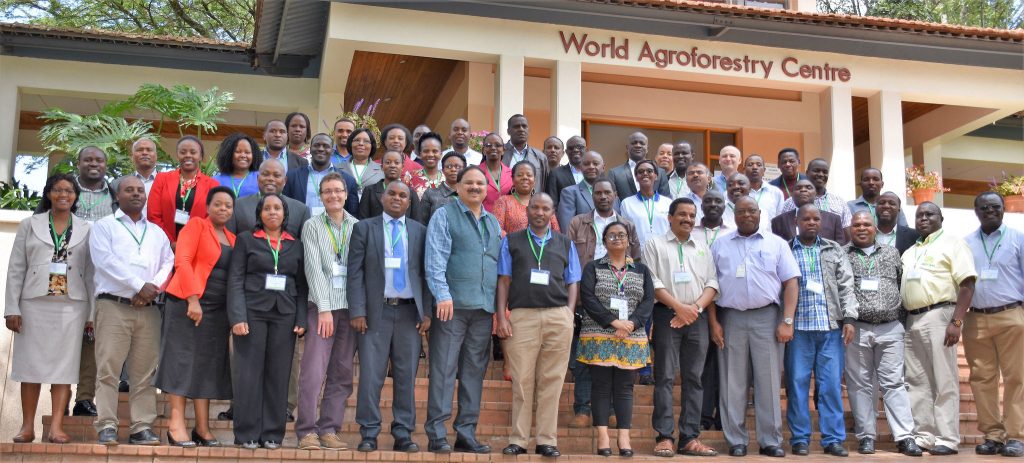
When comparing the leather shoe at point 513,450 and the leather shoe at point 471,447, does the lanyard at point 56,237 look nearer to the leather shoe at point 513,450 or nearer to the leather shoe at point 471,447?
the leather shoe at point 471,447

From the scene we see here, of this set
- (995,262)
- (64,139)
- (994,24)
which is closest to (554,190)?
(995,262)

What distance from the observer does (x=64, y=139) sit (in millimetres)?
9852

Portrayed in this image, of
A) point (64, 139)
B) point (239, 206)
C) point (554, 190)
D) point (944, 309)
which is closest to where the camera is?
point (239, 206)

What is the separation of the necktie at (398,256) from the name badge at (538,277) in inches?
34.9

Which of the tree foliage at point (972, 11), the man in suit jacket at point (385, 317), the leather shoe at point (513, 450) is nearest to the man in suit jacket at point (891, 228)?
the leather shoe at point (513, 450)

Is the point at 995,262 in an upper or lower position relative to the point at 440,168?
lower

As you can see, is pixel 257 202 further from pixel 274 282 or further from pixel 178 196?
pixel 274 282

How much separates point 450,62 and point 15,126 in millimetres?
6290

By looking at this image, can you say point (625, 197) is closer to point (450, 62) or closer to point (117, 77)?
point (450, 62)

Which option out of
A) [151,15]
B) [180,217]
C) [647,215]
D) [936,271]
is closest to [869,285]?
[936,271]

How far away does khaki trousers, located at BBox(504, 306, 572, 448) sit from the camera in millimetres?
6613

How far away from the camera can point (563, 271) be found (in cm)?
683

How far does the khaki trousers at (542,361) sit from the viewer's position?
6.61 m

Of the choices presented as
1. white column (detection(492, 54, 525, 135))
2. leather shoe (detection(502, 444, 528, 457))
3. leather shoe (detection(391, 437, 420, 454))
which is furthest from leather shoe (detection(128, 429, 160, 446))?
white column (detection(492, 54, 525, 135))
